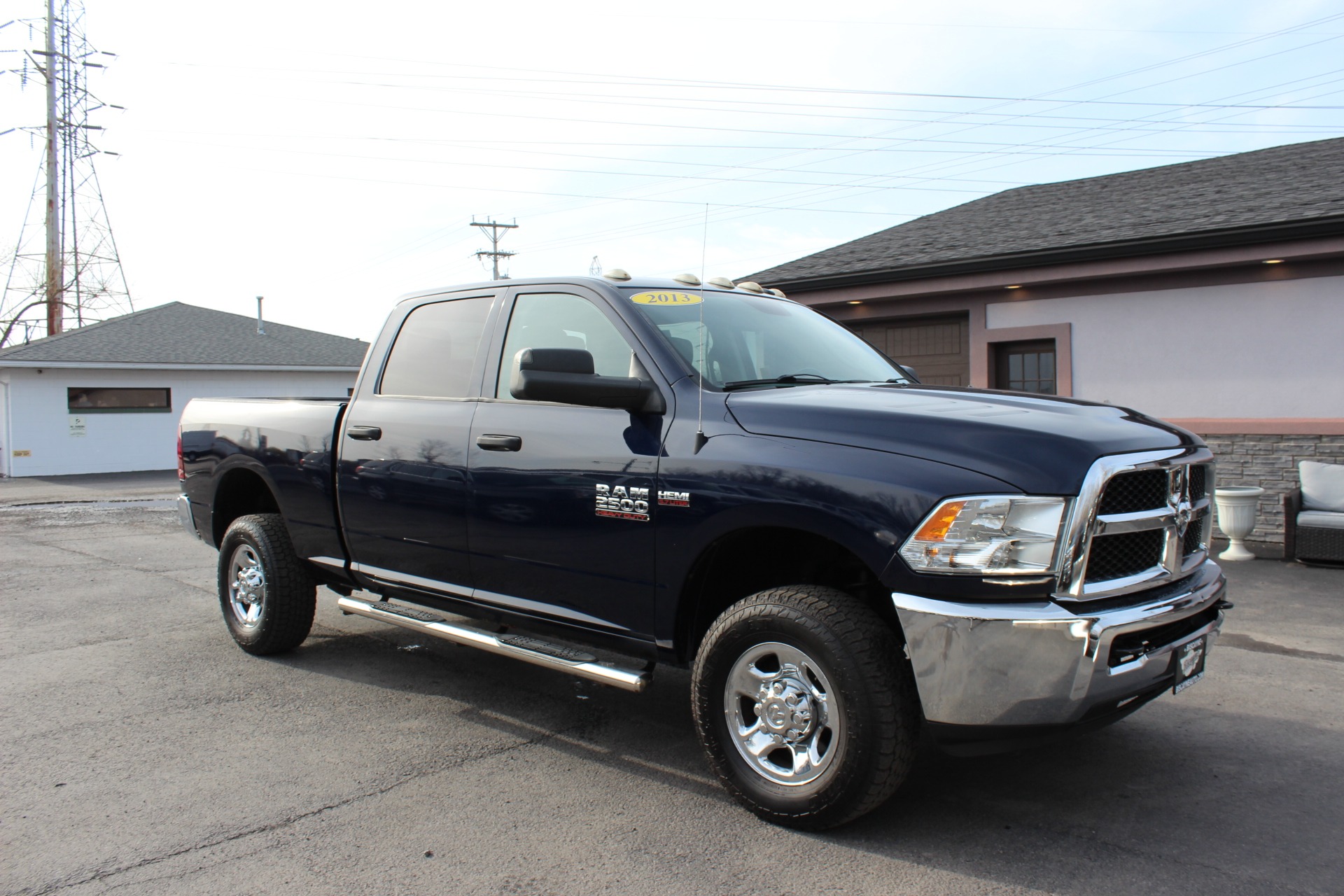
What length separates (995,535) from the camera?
9.98 feet

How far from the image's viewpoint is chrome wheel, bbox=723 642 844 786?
340 centimetres

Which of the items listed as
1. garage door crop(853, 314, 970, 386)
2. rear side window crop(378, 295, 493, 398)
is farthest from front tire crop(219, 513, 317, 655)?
garage door crop(853, 314, 970, 386)

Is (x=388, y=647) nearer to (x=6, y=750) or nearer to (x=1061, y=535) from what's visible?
(x=6, y=750)

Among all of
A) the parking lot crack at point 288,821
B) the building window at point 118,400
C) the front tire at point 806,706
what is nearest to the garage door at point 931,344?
the parking lot crack at point 288,821

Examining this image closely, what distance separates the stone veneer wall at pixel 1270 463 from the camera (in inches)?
382

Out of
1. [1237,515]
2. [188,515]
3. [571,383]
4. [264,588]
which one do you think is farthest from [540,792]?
[1237,515]

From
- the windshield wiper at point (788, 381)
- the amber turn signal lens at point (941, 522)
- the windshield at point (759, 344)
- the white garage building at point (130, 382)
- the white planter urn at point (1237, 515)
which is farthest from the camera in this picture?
the white garage building at point (130, 382)

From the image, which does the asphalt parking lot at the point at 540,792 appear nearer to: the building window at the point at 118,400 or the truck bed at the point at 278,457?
the truck bed at the point at 278,457

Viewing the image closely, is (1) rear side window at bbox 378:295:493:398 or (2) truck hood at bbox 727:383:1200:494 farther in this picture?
(1) rear side window at bbox 378:295:493:398

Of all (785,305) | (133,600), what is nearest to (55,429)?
(133,600)

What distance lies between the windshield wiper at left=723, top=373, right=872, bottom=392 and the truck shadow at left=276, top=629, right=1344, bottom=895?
1.61 meters

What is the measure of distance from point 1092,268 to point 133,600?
10272 millimetres

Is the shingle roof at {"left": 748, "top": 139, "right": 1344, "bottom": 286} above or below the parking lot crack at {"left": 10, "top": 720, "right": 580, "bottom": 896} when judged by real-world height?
above

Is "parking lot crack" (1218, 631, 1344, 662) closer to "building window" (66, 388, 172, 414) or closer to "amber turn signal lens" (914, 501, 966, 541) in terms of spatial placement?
"amber turn signal lens" (914, 501, 966, 541)
